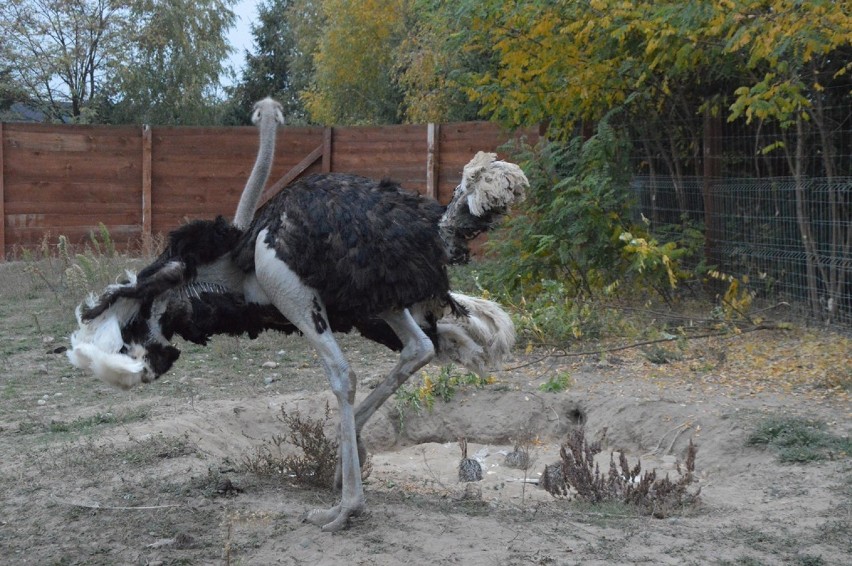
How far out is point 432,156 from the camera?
14.0 meters

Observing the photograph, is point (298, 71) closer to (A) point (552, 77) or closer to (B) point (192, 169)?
(B) point (192, 169)

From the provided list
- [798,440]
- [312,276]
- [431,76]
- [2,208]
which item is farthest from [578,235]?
[431,76]

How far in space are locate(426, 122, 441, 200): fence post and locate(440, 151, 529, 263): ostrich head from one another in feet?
32.2

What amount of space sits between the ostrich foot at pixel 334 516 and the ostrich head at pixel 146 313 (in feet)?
2.75

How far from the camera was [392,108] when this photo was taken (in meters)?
21.1

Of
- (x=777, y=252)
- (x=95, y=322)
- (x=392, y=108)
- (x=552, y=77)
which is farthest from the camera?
(x=392, y=108)

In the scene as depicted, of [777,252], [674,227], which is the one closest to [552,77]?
[674,227]

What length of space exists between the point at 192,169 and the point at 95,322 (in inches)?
434

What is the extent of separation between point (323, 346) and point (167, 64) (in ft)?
64.9

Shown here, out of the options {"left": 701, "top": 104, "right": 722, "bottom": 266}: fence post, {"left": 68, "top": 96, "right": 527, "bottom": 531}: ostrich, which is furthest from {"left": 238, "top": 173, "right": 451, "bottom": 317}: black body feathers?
{"left": 701, "top": 104, "right": 722, "bottom": 266}: fence post

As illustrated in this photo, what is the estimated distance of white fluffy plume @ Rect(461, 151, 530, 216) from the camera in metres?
3.98

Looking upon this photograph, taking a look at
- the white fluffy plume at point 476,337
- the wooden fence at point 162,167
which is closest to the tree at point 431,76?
the wooden fence at point 162,167

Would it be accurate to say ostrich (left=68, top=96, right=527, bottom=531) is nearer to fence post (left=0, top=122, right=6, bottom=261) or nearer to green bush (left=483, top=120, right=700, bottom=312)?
green bush (left=483, top=120, right=700, bottom=312)

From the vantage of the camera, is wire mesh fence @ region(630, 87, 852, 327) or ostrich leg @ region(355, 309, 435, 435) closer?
ostrich leg @ region(355, 309, 435, 435)
